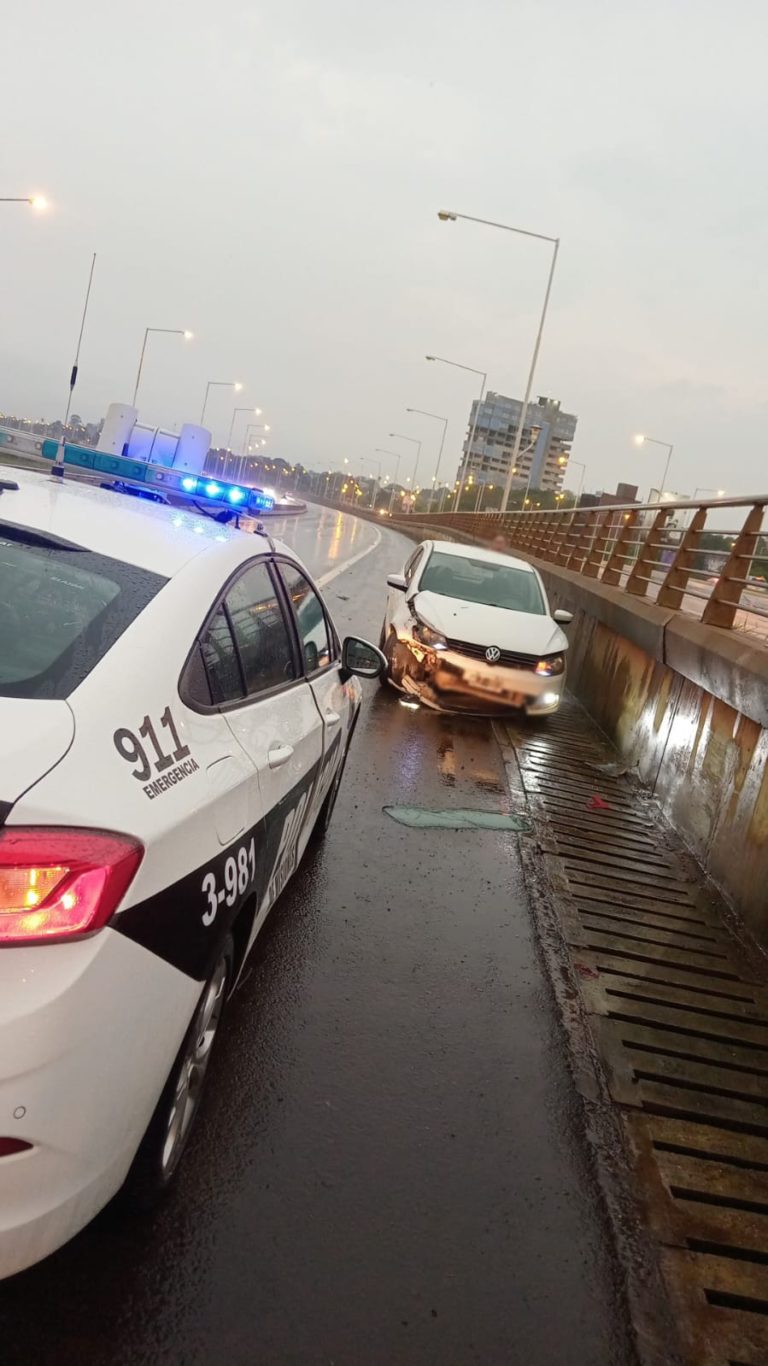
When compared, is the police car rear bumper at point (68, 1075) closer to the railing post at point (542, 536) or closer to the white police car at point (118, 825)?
the white police car at point (118, 825)

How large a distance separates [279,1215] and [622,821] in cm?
538

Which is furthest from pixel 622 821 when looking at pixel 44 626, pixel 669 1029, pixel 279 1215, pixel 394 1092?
pixel 44 626

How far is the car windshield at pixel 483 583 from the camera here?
11.3 meters

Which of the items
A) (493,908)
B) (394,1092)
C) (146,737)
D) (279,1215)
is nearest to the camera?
(146,737)

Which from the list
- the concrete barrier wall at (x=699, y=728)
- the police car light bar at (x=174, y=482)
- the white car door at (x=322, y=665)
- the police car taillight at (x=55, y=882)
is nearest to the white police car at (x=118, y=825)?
the police car taillight at (x=55, y=882)

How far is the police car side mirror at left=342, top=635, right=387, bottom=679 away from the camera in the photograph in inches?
203

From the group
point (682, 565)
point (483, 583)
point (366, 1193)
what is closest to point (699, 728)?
point (682, 565)

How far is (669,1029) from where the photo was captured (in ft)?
14.4

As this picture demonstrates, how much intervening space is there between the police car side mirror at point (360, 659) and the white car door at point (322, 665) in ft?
0.15

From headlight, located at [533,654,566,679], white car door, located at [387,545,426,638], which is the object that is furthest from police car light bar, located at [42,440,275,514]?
headlight, located at [533,654,566,679]

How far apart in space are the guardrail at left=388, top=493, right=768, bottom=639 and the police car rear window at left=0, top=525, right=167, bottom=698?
5205mm

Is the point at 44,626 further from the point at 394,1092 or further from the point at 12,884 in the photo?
the point at 394,1092

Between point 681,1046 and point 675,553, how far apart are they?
6643 millimetres

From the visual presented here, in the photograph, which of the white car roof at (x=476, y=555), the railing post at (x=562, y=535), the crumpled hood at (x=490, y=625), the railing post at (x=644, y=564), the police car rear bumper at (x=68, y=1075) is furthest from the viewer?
the railing post at (x=562, y=535)
